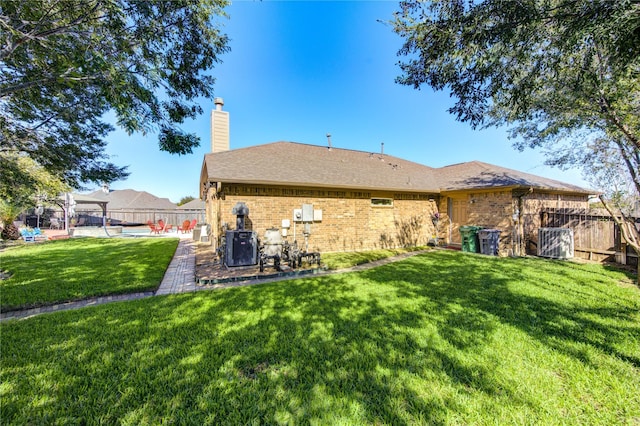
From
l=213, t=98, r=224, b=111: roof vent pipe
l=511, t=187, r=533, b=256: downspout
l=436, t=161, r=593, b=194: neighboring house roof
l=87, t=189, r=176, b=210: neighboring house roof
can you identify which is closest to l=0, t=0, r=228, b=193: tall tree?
l=213, t=98, r=224, b=111: roof vent pipe

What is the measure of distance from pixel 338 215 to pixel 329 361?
8.13 metres

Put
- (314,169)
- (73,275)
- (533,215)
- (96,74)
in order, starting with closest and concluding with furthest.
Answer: (96,74), (73,275), (533,215), (314,169)

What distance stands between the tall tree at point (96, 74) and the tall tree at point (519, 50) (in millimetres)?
4091

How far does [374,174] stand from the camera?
12.7 meters

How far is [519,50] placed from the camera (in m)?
3.90

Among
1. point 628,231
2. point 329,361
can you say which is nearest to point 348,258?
point 329,361

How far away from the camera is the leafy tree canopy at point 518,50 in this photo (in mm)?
3213

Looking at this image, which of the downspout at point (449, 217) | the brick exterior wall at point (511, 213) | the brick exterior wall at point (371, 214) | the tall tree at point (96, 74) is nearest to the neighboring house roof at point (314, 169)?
the brick exterior wall at point (371, 214)

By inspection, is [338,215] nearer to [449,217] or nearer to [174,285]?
[449,217]

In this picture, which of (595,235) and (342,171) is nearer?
(595,235)

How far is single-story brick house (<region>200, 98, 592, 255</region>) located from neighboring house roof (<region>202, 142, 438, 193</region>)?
41 millimetres

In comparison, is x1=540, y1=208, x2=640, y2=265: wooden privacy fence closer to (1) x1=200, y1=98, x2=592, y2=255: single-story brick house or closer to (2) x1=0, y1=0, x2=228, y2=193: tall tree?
(1) x1=200, y1=98, x2=592, y2=255: single-story brick house

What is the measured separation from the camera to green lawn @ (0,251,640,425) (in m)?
2.21

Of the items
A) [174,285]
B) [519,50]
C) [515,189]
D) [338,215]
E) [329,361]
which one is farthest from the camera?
[338,215]
